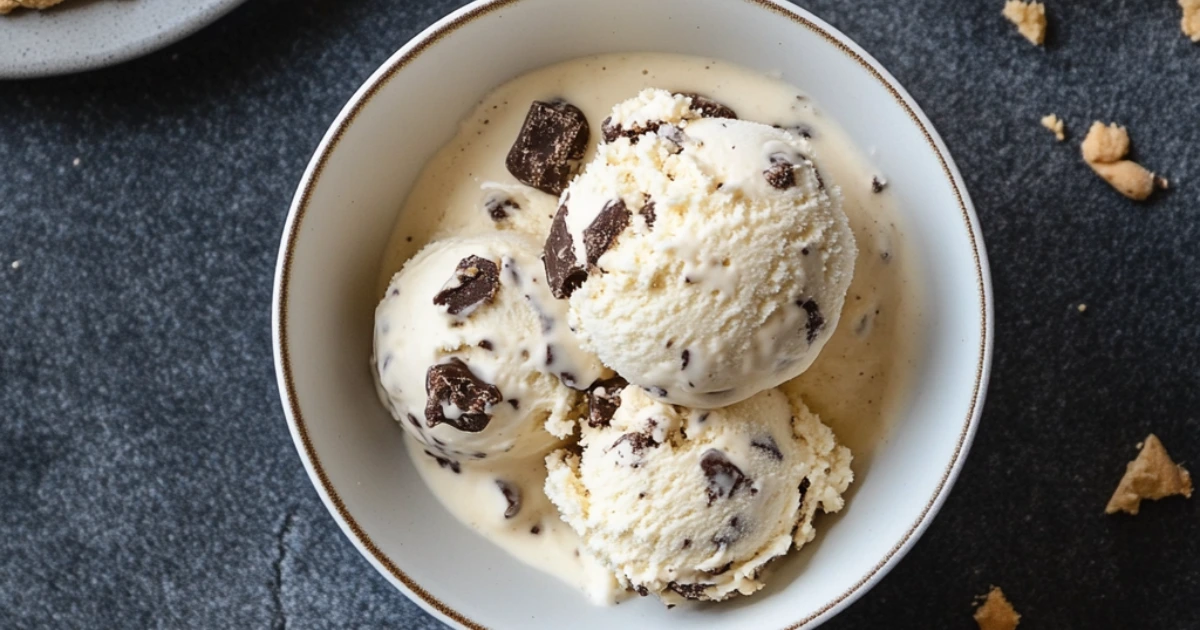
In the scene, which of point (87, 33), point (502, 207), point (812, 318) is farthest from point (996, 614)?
point (87, 33)

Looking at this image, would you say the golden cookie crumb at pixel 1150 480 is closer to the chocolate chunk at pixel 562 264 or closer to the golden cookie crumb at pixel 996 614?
the golden cookie crumb at pixel 996 614

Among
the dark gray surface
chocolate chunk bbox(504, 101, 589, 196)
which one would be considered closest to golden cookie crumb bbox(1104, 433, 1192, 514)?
the dark gray surface

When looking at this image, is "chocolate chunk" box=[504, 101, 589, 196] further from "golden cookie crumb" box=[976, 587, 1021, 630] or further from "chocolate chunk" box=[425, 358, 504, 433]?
"golden cookie crumb" box=[976, 587, 1021, 630]

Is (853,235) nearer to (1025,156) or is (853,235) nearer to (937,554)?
(1025,156)

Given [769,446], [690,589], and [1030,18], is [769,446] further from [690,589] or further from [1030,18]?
[1030,18]

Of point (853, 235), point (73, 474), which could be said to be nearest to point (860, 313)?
point (853, 235)
